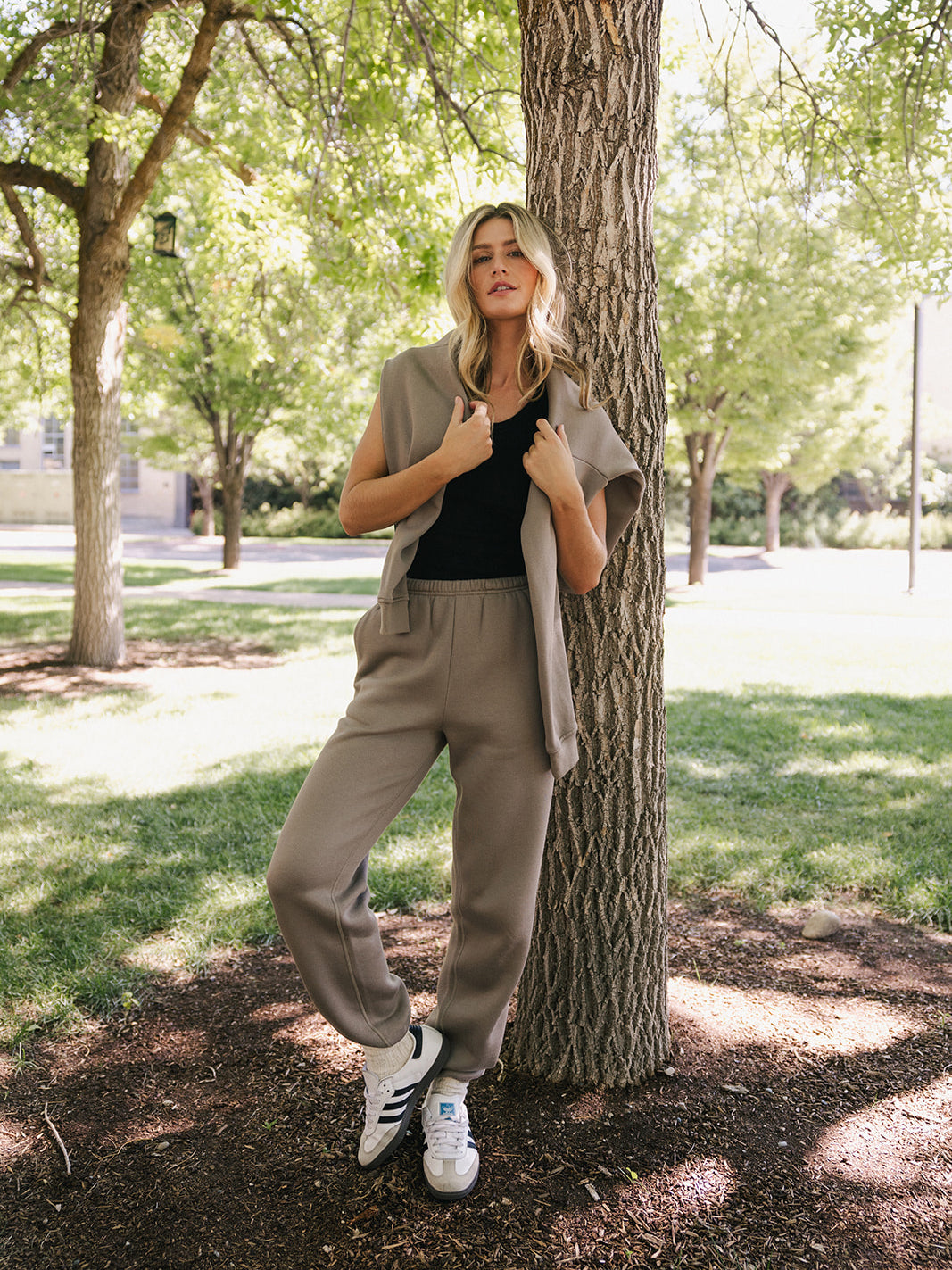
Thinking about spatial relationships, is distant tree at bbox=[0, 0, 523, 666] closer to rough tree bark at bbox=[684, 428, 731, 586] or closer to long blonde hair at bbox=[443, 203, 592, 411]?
long blonde hair at bbox=[443, 203, 592, 411]

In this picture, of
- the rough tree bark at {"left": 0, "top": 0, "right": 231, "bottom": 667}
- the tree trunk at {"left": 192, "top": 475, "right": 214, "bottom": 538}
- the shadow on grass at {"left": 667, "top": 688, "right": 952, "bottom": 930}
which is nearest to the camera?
the shadow on grass at {"left": 667, "top": 688, "right": 952, "bottom": 930}

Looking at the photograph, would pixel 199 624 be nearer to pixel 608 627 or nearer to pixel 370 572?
pixel 370 572

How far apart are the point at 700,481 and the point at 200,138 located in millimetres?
12110

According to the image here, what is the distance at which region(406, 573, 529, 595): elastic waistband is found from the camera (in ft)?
7.50

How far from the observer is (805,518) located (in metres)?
33.8

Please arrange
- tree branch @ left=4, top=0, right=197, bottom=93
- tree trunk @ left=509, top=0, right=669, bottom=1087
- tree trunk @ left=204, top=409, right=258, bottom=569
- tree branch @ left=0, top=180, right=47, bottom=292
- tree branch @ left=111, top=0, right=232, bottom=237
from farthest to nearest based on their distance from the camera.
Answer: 1. tree trunk @ left=204, top=409, right=258, bottom=569
2. tree branch @ left=0, top=180, right=47, bottom=292
3. tree branch @ left=4, top=0, right=197, bottom=93
4. tree branch @ left=111, top=0, right=232, bottom=237
5. tree trunk @ left=509, top=0, right=669, bottom=1087

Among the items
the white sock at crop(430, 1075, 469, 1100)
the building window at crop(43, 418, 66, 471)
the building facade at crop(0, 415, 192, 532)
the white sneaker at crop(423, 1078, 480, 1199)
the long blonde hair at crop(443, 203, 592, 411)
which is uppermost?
the building window at crop(43, 418, 66, 471)

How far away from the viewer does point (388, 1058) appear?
96.3 inches

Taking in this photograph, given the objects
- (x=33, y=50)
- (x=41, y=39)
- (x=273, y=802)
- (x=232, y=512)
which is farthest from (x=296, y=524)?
(x=273, y=802)

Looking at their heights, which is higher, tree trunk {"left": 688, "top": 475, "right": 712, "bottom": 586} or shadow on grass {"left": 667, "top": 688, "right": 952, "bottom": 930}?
tree trunk {"left": 688, "top": 475, "right": 712, "bottom": 586}

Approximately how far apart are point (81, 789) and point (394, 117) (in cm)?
462

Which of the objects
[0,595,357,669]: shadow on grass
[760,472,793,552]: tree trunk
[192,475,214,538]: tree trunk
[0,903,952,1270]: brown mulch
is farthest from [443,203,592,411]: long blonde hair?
[192,475,214,538]: tree trunk

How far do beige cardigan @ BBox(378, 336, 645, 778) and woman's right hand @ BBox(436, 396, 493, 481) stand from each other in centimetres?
12

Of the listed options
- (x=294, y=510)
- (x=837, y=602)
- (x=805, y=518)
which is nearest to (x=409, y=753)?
(x=837, y=602)
